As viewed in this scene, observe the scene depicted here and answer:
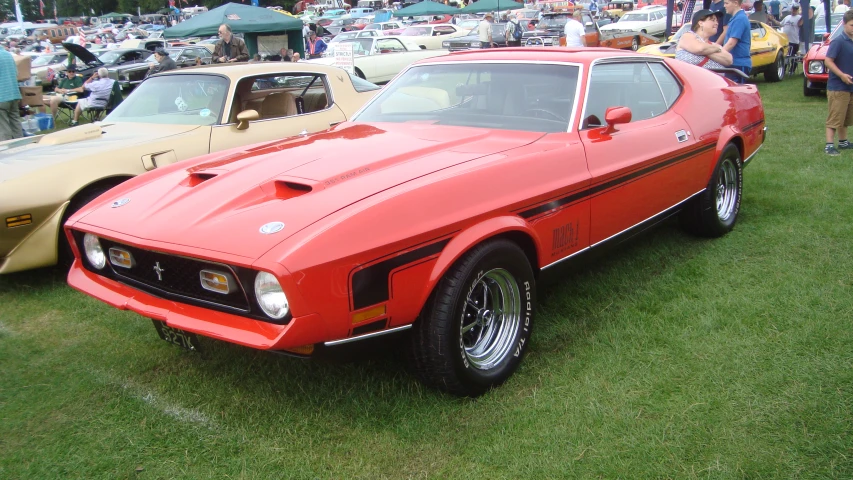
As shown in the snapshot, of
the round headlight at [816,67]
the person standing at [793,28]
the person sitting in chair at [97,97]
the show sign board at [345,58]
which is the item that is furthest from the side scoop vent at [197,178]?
the person standing at [793,28]

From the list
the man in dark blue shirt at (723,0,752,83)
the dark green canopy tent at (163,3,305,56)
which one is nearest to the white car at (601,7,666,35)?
the dark green canopy tent at (163,3,305,56)

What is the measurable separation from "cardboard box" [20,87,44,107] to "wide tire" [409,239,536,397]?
426 inches

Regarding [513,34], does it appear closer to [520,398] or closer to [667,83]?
[667,83]

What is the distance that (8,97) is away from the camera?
26.1 ft

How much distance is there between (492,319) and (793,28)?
14.8 metres

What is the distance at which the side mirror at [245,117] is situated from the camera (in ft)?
16.8

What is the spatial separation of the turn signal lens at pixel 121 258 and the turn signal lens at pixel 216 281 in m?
0.47

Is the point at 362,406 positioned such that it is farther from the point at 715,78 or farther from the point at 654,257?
the point at 715,78

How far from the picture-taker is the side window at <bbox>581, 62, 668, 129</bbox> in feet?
12.2

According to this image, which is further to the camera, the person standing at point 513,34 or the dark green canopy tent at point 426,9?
the dark green canopy tent at point 426,9

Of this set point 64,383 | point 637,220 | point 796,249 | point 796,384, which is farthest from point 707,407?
point 64,383

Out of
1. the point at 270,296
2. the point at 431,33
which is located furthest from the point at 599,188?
the point at 431,33

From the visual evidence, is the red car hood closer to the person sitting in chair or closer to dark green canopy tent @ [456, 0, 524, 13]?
the person sitting in chair

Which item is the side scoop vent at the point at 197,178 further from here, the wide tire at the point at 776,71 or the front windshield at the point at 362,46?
the wide tire at the point at 776,71
